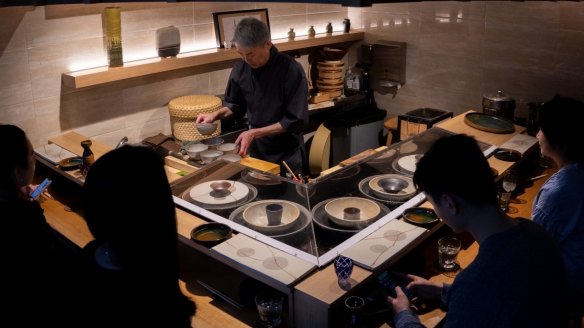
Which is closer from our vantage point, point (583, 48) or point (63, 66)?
point (63, 66)

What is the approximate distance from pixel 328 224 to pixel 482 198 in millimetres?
978

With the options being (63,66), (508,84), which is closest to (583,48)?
(508,84)

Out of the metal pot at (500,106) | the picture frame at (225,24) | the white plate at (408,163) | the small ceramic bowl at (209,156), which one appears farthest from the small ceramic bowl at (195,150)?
the metal pot at (500,106)

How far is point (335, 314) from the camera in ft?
7.93

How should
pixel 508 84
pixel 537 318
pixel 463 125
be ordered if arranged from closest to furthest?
pixel 537 318 < pixel 463 125 < pixel 508 84

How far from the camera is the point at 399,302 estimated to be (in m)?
2.27

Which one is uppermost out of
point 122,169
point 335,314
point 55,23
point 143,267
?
point 55,23

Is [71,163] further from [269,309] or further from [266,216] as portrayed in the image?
[269,309]

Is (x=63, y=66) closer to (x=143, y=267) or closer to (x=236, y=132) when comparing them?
(x=236, y=132)

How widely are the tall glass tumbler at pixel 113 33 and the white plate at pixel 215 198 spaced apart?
1.72m

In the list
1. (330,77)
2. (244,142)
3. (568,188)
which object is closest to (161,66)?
(244,142)

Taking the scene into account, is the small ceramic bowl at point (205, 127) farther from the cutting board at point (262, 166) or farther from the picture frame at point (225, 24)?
the picture frame at point (225, 24)

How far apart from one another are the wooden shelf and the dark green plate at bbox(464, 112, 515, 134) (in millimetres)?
1992

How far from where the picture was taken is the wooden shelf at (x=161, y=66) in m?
4.16
